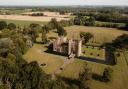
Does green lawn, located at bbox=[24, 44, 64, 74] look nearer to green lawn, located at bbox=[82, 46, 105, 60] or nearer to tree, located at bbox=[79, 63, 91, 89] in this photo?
tree, located at bbox=[79, 63, 91, 89]

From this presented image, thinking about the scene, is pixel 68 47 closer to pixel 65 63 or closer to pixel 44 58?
pixel 44 58

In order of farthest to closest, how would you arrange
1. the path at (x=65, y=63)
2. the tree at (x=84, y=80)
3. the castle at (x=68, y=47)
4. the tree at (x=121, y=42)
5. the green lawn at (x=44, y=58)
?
1. the tree at (x=121, y=42)
2. the castle at (x=68, y=47)
3. the green lawn at (x=44, y=58)
4. the path at (x=65, y=63)
5. the tree at (x=84, y=80)

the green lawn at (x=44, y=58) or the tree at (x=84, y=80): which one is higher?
the tree at (x=84, y=80)

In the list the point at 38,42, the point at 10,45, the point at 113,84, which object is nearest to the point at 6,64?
the point at 10,45

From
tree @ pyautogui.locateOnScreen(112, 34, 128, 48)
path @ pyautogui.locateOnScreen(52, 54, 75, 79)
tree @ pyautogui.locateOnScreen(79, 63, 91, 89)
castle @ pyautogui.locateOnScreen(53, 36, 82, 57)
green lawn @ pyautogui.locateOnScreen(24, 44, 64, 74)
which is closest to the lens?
tree @ pyautogui.locateOnScreen(79, 63, 91, 89)

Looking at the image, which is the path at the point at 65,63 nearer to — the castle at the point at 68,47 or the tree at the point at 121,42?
the castle at the point at 68,47

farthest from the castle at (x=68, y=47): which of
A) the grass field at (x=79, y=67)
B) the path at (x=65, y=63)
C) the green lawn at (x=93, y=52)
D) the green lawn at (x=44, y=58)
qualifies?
the green lawn at (x=93, y=52)

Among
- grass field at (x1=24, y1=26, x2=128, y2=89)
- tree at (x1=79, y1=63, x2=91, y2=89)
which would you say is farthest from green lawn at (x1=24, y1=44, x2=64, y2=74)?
tree at (x1=79, y1=63, x2=91, y2=89)

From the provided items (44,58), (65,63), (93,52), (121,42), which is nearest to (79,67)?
(65,63)
